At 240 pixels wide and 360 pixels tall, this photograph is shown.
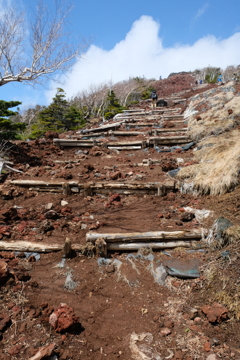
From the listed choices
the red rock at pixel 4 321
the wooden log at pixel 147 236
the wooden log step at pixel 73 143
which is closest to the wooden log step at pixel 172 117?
the wooden log step at pixel 73 143

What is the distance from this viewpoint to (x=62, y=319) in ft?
9.41

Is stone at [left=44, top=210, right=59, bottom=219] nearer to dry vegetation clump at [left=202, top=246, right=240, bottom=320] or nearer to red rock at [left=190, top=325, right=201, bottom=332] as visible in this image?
dry vegetation clump at [left=202, top=246, right=240, bottom=320]

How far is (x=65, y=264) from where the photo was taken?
4094 millimetres

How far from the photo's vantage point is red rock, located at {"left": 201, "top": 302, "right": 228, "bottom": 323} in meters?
2.85

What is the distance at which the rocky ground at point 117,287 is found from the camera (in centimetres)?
273

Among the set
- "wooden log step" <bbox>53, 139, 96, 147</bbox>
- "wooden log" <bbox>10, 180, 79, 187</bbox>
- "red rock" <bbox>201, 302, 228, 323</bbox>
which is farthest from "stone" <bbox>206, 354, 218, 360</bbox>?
"wooden log step" <bbox>53, 139, 96, 147</bbox>

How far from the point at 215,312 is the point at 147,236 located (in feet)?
5.63

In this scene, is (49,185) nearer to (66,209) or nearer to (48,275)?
(66,209)

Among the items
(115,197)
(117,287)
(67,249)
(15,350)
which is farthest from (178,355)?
(115,197)

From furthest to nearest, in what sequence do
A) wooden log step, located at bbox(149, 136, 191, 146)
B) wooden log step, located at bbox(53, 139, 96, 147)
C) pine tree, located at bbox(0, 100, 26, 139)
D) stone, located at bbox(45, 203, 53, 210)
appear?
1. wooden log step, located at bbox(149, 136, 191, 146)
2. wooden log step, located at bbox(53, 139, 96, 147)
3. pine tree, located at bbox(0, 100, 26, 139)
4. stone, located at bbox(45, 203, 53, 210)

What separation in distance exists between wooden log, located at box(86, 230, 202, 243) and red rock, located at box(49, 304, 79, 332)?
1512 millimetres

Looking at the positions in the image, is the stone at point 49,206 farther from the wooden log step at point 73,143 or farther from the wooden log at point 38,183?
the wooden log step at point 73,143

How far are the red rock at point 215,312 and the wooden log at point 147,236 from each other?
146 cm

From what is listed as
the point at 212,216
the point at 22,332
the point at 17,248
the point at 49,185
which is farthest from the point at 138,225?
the point at 49,185
